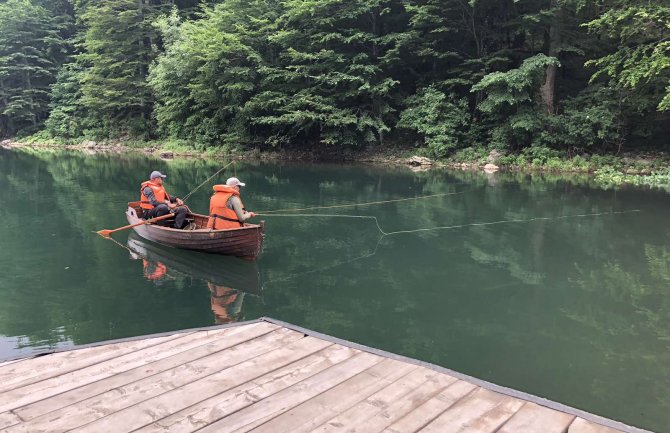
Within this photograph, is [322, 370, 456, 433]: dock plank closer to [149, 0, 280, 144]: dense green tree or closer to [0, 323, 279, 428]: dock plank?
[0, 323, 279, 428]: dock plank

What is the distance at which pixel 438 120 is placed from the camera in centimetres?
2398

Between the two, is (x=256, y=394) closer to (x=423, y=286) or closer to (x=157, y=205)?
(x=423, y=286)

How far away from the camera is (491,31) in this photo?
77.6 ft

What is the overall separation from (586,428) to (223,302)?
16.8 ft

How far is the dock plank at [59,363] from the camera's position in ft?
11.4

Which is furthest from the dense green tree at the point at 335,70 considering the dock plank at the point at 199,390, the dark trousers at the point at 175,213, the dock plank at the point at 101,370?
the dock plank at the point at 199,390

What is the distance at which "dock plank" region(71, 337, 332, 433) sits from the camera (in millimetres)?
2885

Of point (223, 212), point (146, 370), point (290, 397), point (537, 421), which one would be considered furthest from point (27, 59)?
point (537, 421)

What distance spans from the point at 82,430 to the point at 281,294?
14.7ft

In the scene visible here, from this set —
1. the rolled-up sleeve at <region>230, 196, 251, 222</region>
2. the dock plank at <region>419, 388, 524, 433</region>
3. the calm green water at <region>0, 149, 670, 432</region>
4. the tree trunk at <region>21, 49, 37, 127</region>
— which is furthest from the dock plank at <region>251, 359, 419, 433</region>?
the tree trunk at <region>21, 49, 37, 127</region>

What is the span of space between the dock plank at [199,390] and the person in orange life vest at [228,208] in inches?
183

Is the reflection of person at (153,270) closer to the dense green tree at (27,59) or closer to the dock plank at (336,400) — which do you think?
the dock plank at (336,400)

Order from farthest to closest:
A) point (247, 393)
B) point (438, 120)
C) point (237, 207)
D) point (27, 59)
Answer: point (27, 59), point (438, 120), point (237, 207), point (247, 393)

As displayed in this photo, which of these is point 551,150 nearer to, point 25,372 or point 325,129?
point 325,129
